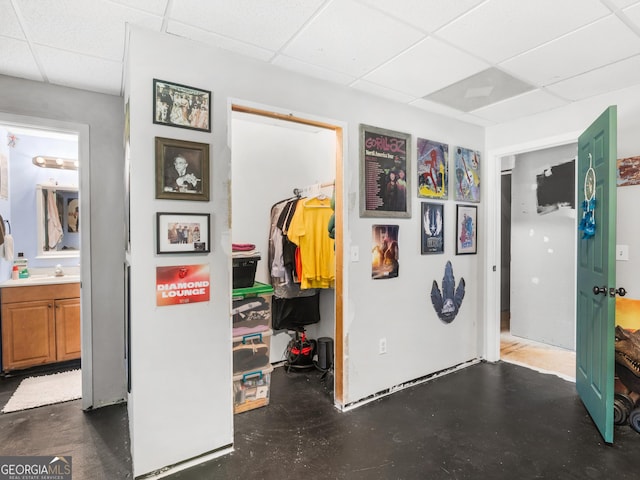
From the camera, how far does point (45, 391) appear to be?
3.01 metres

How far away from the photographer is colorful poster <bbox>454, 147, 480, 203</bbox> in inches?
135

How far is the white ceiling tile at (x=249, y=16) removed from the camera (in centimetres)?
169

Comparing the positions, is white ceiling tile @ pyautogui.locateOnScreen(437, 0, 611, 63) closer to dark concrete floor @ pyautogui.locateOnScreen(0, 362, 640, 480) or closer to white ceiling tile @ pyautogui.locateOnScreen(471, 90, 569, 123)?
white ceiling tile @ pyautogui.locateOnScreen(471, 90, 569, 123)

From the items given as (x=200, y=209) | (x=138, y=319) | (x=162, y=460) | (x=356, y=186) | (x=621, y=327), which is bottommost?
(x=162, y=460)

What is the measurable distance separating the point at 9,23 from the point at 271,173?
2.17m

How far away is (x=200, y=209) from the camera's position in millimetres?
2078

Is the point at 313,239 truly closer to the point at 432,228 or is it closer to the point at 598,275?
the point at 432,228

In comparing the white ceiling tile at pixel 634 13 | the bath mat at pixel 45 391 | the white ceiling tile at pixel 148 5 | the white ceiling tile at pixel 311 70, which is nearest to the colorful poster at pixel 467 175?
the white ceiling tile at pixel 311 70

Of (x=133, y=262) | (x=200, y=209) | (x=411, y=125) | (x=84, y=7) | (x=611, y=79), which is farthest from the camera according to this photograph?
(x=411, y=125)

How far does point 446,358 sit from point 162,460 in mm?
2549

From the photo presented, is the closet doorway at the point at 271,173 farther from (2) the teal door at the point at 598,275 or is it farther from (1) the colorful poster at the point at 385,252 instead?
(2) the teal door at the point at 598,275

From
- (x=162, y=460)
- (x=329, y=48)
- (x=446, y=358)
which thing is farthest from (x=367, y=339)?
(x=329, y=48)

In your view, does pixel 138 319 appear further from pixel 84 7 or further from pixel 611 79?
pixel 611 79

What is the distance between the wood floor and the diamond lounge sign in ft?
12.6
